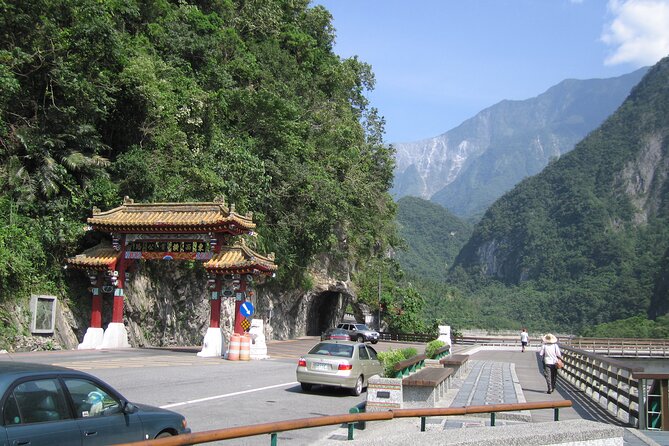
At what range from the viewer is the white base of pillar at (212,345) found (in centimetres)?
2431

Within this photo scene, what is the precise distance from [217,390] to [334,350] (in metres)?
3.10

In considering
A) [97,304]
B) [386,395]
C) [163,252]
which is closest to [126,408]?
[386,395]

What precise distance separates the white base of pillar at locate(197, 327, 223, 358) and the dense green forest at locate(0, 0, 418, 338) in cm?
Answer: 674

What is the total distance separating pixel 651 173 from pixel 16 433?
191353 mm

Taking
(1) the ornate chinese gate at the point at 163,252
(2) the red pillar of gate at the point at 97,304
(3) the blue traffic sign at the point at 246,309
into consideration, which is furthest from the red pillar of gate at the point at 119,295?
(3) the blue traffic sign at the point at 246,309

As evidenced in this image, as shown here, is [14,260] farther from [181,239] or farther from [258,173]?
[258,173]

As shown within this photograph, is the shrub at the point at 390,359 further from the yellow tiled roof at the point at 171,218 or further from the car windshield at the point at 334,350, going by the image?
the yellow tiled roof at the point at 171,218

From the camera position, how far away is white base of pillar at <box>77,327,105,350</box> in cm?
2483

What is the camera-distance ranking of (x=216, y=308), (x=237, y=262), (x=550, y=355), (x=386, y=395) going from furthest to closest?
(x=216, y=308) → (x=237, y=262) → (x=550, y=355) → (x=386, y=395)

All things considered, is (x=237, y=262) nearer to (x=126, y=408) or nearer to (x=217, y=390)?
(x=217, y=390)

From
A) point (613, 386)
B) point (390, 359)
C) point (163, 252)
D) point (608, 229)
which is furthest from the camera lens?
point (608, 229)

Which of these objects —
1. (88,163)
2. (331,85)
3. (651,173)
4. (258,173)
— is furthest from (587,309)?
(88,163)

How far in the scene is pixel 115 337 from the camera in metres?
25.6

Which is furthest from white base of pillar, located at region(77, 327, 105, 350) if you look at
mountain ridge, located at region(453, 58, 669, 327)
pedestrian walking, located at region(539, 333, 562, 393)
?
mountain ridge, located at region(453, 58, 669, 327)
